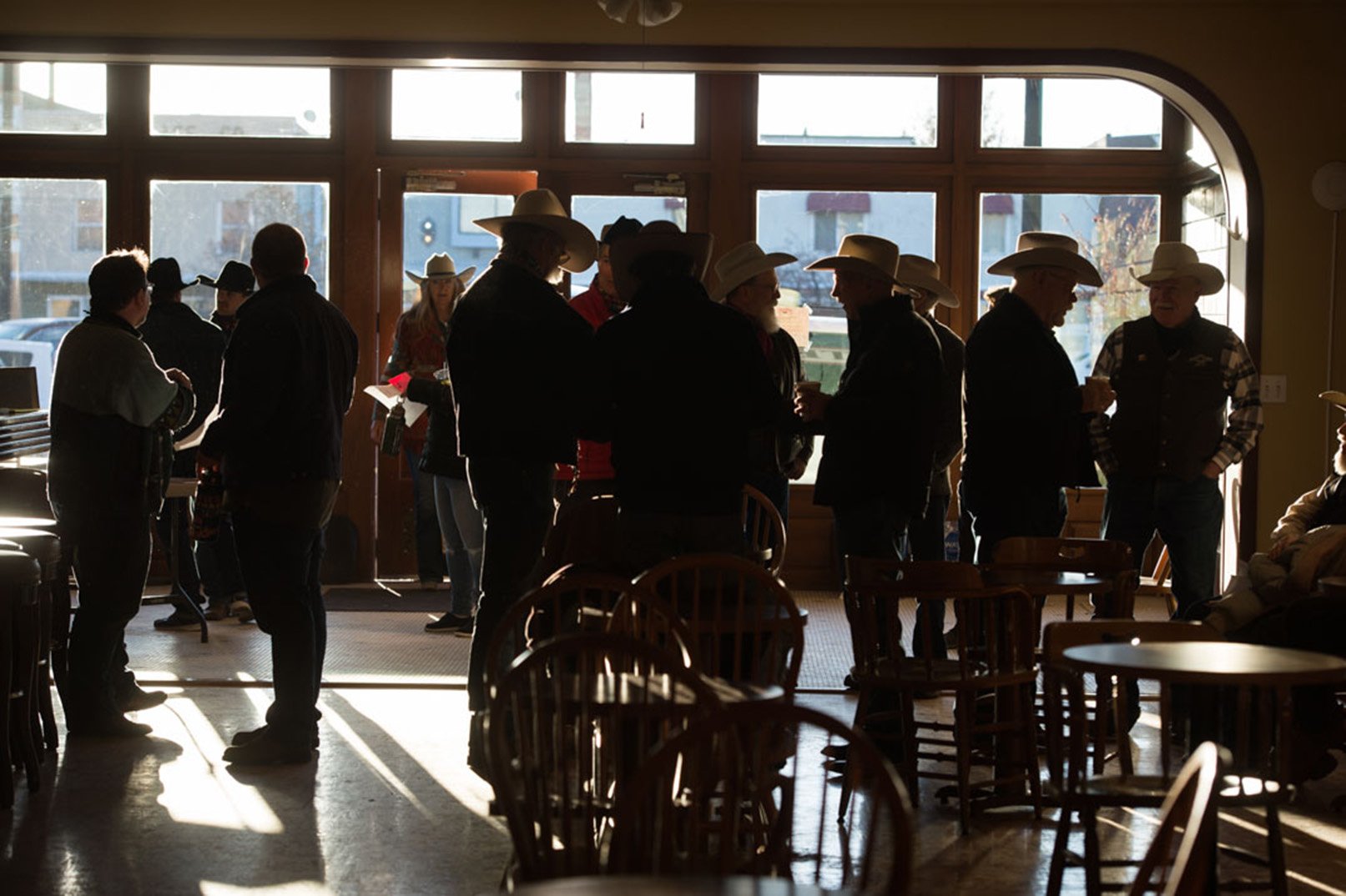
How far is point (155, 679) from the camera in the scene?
643 cm

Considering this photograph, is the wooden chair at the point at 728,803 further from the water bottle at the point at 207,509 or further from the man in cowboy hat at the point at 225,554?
the man in cowboy hat at the point at 225,554

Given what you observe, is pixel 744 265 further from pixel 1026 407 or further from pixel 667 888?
pixel 667 888

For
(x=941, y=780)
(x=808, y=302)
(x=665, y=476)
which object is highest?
(x=808, y=302)

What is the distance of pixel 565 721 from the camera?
8.77 feet

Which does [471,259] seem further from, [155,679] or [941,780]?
[941,780]

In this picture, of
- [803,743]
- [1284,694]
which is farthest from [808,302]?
[1284,694]

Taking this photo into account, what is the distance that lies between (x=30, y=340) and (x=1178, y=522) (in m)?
6.50

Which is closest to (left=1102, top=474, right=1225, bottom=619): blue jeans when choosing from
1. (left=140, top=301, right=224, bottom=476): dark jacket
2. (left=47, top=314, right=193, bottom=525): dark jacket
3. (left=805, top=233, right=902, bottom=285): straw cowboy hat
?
(left=805, top=233, right=902, bottom=285): straw cowboy hat

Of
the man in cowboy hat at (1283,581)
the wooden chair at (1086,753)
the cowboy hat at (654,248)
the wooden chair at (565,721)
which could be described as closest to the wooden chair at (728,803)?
the wooden chair at (565,721)

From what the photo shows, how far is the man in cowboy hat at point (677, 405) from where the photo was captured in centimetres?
418

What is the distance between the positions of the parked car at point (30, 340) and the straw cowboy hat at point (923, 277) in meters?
5.10

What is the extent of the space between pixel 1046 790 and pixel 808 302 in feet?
17.0

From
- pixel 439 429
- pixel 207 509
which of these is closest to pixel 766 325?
pixel 439 429

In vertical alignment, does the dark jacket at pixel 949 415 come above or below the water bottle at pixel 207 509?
above
